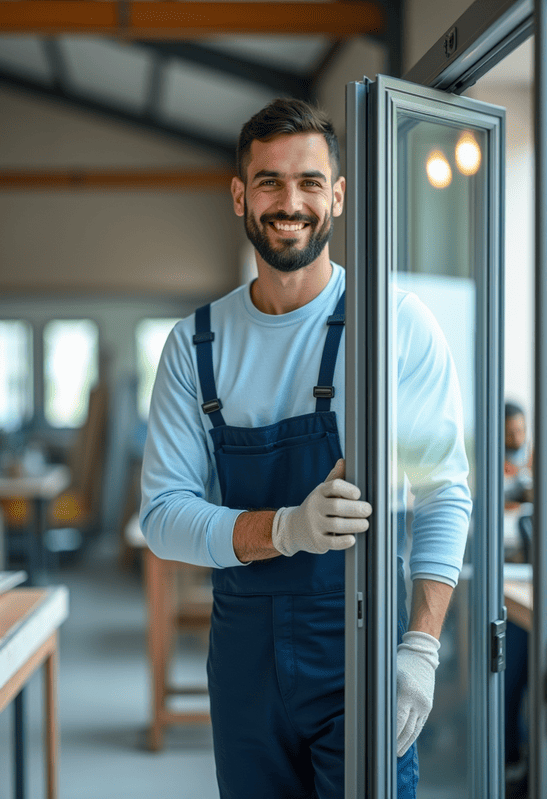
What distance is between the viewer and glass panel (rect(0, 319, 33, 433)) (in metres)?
7.77

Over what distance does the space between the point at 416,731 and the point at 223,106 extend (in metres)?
6.35

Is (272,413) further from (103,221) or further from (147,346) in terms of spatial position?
(103,221)

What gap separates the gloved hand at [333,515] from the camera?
3.43 feet

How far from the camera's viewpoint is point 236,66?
18.5 feet

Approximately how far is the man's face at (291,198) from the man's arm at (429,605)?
555 mm

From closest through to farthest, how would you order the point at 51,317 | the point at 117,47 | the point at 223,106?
the point at 117,47 → the point at 223,106 → the point at 51,317

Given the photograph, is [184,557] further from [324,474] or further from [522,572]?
[522,572]

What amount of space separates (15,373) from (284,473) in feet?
22.9

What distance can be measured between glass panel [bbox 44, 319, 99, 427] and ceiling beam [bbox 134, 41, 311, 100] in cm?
295

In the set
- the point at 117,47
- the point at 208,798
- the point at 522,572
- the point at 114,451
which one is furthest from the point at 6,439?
the point at 522,572

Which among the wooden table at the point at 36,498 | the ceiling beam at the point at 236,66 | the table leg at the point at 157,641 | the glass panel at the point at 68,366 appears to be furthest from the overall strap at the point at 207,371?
the glass panel at the point at 68,366

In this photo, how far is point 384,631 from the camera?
107 centimetres

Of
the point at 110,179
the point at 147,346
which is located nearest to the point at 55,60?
the point at 110,179

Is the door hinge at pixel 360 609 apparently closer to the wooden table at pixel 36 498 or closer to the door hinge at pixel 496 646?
the door hinge at pixel 496 646
